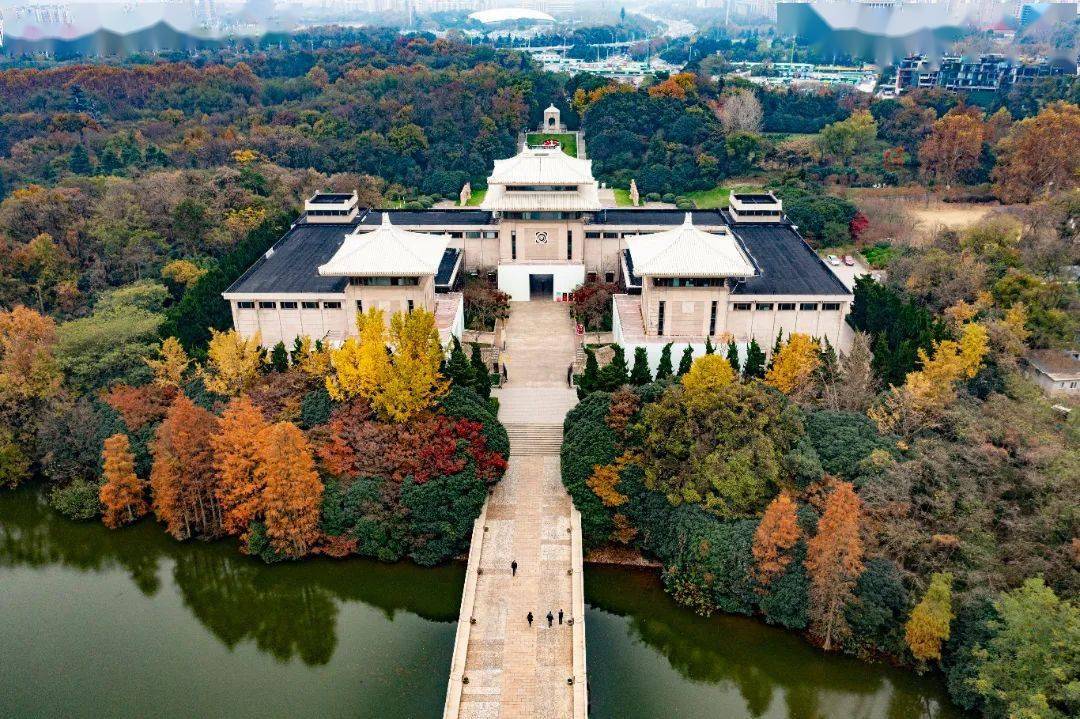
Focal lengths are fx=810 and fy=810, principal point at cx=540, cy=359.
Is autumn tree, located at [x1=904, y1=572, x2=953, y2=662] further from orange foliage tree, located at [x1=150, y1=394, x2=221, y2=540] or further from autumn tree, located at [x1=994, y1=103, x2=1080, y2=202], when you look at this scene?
autumn tree, located at [x1=994, y1=103, x2=1080, y2=202]

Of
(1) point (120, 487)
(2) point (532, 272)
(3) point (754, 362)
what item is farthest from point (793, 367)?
(1) point (120, 487)

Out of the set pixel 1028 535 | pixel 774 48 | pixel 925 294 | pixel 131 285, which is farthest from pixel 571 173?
pixel 774 48

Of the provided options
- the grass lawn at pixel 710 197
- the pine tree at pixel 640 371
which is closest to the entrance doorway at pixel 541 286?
the pine tree at pixel 640 371

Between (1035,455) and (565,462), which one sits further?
(565,462)

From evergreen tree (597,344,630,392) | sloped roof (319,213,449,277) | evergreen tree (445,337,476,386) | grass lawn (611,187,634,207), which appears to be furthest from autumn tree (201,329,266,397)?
grass lawn (611,187,634,207)

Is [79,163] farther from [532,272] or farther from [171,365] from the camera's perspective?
[532,272]

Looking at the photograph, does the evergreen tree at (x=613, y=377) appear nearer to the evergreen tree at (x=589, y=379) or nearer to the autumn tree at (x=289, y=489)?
the evergreen tree at (x=589, y=379)

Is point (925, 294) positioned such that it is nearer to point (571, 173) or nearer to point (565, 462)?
point (571, 173)
